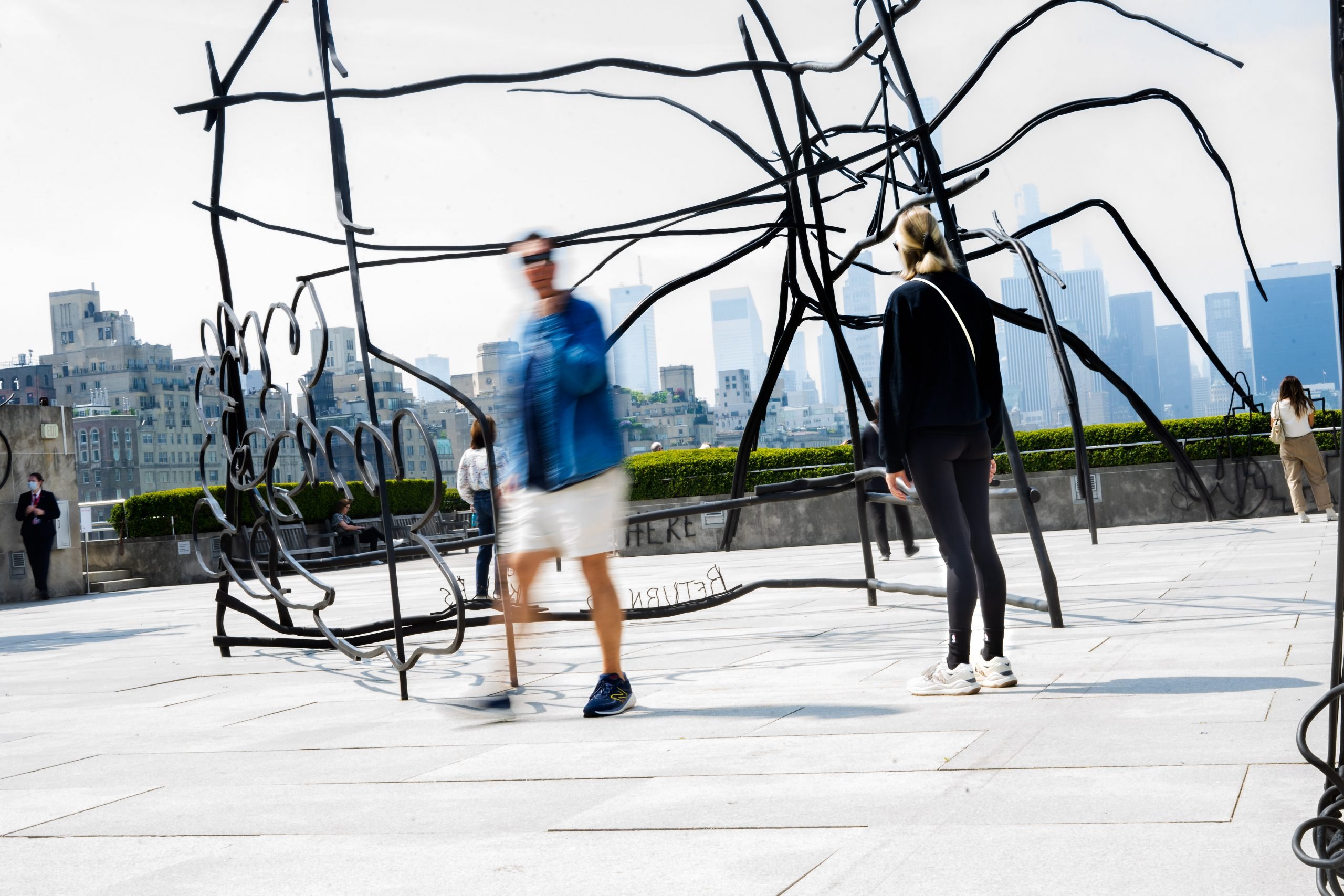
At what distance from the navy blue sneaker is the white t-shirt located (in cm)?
1096

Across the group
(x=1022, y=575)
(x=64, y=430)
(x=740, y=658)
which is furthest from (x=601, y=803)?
(x=64, y=430)

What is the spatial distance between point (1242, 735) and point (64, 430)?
760 inches

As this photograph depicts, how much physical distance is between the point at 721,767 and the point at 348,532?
1866 centimetres

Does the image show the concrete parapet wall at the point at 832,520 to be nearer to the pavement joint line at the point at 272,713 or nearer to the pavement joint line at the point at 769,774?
the pavement joint line at the point at 272,713

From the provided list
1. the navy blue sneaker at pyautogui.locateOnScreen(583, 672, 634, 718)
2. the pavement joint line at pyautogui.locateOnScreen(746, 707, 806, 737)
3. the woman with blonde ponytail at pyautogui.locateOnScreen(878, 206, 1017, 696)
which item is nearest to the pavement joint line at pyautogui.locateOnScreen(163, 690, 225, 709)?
the navy blue sneaker at pyautogui.locateOnScreen(583, 672, 634, 718)

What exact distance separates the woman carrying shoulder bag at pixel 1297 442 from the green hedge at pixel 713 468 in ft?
19.2

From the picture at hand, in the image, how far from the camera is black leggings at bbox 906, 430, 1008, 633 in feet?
15.4

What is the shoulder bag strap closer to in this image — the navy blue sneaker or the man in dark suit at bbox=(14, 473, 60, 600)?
the navy blue sneaker

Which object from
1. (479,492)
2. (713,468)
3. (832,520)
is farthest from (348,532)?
(479,492)

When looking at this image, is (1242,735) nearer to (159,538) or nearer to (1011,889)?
(1011,889)

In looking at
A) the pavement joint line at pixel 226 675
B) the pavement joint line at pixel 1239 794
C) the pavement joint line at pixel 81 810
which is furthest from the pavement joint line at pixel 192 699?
the pavement joint line at pixel 1239 794

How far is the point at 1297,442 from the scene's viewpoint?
13.6 meters

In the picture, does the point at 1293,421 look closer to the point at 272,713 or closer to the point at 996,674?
the point at 996,674

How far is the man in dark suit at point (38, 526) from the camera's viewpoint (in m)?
18.1
